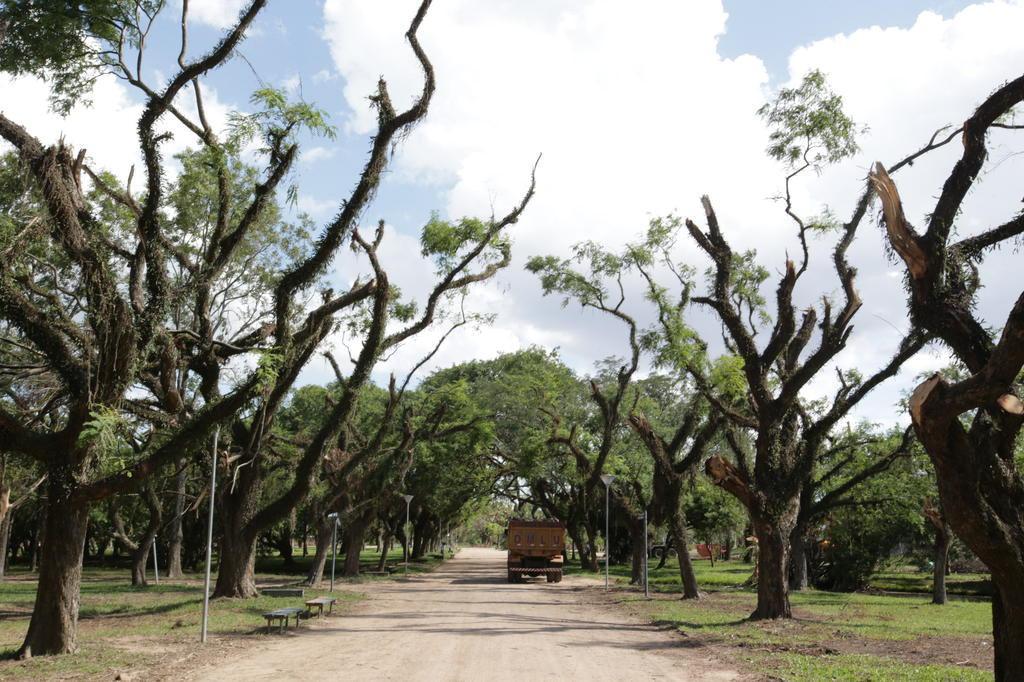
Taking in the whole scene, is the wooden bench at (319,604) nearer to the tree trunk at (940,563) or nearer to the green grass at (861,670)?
the green grass at (861,670)

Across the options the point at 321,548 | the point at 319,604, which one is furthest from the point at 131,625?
the point at 321,548

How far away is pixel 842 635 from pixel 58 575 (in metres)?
12.7

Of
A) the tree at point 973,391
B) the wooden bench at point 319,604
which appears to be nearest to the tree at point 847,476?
the wooden bench at point 319,604

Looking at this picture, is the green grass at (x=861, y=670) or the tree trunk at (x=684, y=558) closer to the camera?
the green grass at (x=861, y=670)

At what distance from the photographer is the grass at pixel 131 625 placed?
10023mm

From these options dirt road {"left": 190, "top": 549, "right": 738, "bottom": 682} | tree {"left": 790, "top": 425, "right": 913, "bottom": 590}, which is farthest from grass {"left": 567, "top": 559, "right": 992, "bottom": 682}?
tree {"left": 790, "top": 425, "right": 913, "bottom": 590}

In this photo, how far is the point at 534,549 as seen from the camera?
35.0m

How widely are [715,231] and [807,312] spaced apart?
2808 millimetres

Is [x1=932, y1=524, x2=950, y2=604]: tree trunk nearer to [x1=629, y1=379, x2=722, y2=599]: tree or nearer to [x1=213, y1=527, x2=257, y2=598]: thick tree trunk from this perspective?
[x1=629, y1=379, x2=722, y2=599]: tree

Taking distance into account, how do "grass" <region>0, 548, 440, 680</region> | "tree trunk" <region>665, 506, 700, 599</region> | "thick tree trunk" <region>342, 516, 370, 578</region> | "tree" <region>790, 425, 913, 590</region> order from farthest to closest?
1. "thick tree trunk" <region>342, 516, 370, 578</region>
2. "tree" <region>790, 425, 913, 590</region>
3. "tree trunk" <region>665, 506, 700, 599</region>
4. "grass" <region>0, 548, 440, 680</region>

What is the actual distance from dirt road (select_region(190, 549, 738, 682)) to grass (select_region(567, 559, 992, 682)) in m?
0.83

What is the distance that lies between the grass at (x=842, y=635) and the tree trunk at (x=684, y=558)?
48 cm

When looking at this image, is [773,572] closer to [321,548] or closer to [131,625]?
[131,625]

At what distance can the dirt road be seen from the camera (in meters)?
10.2
